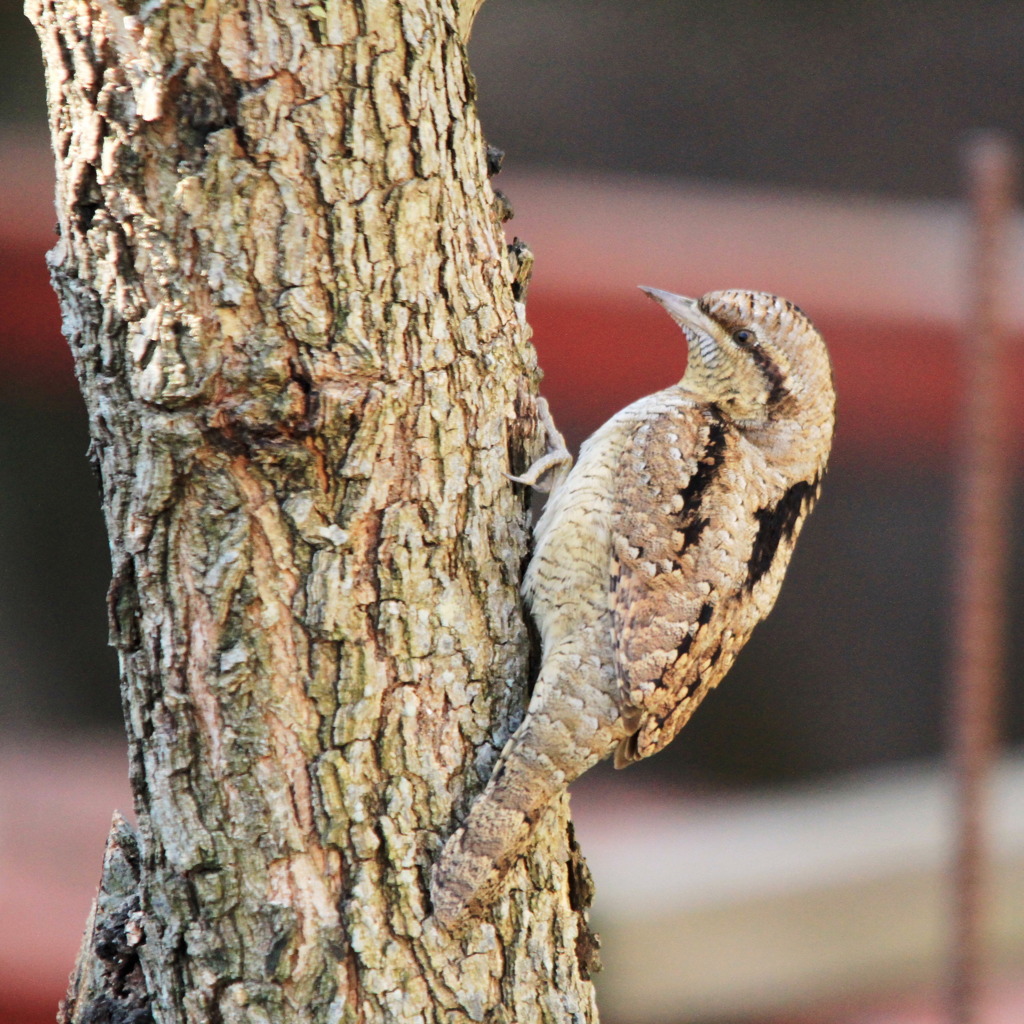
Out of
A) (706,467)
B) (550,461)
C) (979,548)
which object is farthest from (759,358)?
(979,548)

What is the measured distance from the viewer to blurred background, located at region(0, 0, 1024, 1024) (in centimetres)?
528

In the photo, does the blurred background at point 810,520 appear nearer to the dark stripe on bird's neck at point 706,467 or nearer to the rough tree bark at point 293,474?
the dark stripe on bird's neck at point 706,467

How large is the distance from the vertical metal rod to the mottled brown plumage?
995 mm

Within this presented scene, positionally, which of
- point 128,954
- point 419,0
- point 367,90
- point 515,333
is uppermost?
point 419,0

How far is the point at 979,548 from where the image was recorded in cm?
346

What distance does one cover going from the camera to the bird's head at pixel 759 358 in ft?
8.75

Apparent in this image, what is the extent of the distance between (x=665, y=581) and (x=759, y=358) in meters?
0.66

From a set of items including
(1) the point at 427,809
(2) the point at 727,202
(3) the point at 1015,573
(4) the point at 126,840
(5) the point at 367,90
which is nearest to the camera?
(5) the point at 367,90

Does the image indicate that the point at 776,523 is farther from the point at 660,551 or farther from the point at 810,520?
the point at 810,520

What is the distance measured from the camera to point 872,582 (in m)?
7.68

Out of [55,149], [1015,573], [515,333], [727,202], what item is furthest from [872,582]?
[55,149]

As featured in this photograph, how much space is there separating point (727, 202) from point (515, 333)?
3956mm

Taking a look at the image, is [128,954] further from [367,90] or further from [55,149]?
[367,90]

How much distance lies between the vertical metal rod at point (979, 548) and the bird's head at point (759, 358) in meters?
0.99
